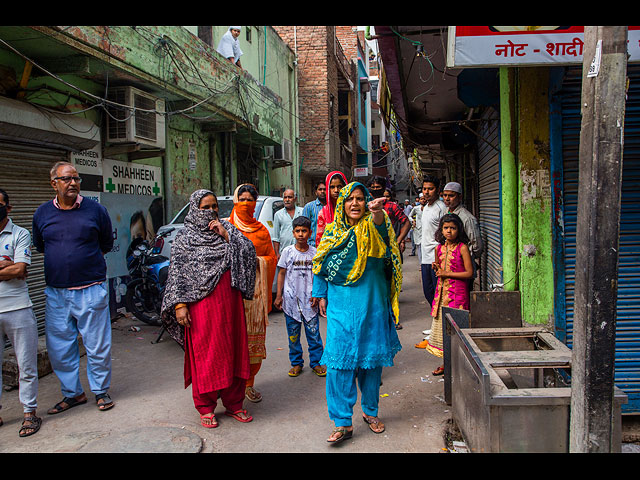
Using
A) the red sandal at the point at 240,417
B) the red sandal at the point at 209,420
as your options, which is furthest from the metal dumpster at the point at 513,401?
the red sandal at the point at 209,420

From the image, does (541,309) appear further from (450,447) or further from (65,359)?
(65,359)

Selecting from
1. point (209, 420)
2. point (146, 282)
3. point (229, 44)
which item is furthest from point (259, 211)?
point (229, 44)

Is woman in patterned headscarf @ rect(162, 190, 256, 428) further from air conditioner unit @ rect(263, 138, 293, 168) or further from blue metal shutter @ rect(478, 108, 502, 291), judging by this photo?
air conditioner unit @ rect(263, 138, 293, 168)

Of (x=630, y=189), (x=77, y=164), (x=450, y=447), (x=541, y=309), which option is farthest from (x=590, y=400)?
(x=77, y=164)

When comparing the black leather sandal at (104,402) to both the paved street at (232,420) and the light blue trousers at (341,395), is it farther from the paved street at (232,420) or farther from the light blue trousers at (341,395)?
the light blue trousers at (341,395)

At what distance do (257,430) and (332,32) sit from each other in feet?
61.7

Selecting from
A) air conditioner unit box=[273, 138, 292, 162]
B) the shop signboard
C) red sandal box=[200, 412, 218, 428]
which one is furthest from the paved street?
air conditioner unit box=[273, 138, 292, 162]

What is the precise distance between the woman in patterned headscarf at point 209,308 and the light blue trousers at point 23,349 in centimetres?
106

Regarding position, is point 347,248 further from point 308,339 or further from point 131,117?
point 131,117

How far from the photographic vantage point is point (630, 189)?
3867mm

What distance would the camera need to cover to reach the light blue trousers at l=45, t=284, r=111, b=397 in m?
4.11

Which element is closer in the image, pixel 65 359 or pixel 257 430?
pixel 257 430

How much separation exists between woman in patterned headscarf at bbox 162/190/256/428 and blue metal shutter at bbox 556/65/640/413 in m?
2.63

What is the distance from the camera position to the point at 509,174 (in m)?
4.21
